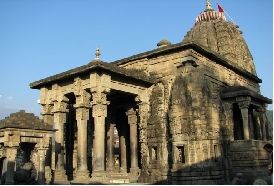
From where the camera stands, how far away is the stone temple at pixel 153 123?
49.4 ft

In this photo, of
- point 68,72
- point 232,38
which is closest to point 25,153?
point 68,72

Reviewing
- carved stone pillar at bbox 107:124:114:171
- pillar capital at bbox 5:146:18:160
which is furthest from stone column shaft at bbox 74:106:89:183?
pillar capital at bbox 5:146:18:160

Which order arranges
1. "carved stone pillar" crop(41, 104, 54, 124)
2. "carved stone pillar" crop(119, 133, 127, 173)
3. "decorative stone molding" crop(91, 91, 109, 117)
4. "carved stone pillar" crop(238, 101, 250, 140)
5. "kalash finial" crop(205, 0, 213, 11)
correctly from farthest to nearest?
"kalash finial" crop(205, 0, 213, 11), "carved stone pillar" crop(119, 133, 127, 173), "carved stone pillar" crop(41, 104, 54, 124), "carved stone pillar" crop(238, 101, 250, 140), "decorative stone molding" crop(91, 91, 109, 117)

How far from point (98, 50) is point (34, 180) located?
7.77m

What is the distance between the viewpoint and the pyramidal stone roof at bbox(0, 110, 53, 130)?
543 inches

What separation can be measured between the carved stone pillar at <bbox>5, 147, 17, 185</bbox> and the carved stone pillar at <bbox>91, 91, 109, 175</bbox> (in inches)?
163

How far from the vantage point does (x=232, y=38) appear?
29547mm

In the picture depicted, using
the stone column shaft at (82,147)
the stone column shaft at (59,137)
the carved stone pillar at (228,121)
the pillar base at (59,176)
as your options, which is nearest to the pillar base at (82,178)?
the stone column shaft at (82,147)

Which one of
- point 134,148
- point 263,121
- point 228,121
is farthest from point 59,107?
point 263,121

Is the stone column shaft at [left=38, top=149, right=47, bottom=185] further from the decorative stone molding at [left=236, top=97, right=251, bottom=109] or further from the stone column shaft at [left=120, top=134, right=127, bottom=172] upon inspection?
the decorative stone molding at [left=236, top=97, right=251, bottom=109]

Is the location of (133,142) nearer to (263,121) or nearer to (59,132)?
(59,132)

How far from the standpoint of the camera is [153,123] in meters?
18.8

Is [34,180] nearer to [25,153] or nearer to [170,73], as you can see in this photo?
[25,153]

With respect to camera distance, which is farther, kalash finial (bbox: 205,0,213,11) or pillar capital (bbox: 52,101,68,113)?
kalash finial (bbox: 205,0,213,11)
